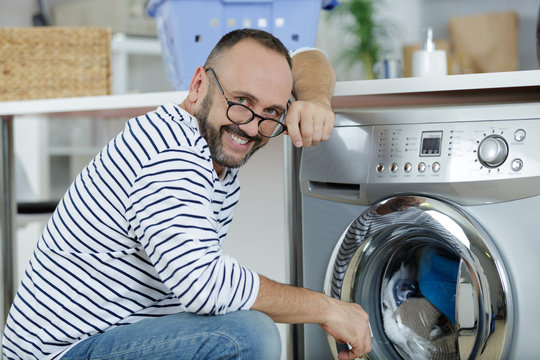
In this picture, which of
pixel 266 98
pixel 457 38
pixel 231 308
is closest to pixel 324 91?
pixel 266 98

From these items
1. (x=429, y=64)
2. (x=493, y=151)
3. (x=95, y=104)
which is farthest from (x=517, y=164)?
(x=95, y=104)

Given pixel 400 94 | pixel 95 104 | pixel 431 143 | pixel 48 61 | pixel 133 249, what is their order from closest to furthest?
pixel 133 249 < pixel 431 143 < pixel 400 94 < pixel 95 104 < pixel 48 61

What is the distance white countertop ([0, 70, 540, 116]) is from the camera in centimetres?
117

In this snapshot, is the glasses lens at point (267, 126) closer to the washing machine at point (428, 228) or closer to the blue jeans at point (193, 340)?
the washing machine at point (428, 228)

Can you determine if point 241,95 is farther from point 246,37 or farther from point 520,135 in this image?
point 520,135

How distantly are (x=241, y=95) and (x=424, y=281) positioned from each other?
0.57 metres

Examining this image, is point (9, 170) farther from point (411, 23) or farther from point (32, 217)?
point (411, 23)

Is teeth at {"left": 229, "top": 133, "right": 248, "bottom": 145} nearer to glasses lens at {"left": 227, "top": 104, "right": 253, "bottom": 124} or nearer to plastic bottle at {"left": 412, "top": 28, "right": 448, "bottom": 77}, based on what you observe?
glasses lens at {"left": 227, "top": 104, "right": 253, "bottom": 124}

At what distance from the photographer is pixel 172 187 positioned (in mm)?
985

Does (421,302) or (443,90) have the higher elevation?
(443,90)

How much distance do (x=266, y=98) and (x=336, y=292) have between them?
1.47 ft

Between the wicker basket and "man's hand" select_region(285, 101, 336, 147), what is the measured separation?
88 cm

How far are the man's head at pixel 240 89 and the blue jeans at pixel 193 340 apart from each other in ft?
0.94

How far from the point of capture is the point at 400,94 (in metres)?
1.30
